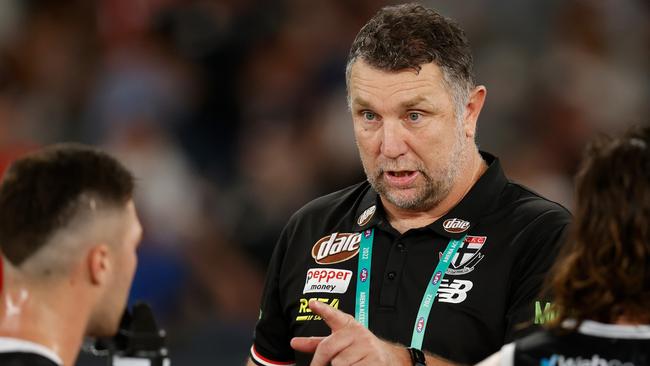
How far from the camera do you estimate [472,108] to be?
13.4ft

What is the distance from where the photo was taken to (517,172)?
7.89 m

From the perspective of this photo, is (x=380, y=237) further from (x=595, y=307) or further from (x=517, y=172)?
(x=517, y=172)

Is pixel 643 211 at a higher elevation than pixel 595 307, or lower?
higher

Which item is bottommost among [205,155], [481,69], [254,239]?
[254,239]

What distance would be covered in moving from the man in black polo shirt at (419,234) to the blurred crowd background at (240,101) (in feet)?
11.1

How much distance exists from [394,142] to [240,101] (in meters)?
4.68

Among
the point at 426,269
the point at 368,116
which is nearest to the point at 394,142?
the point at 368,116

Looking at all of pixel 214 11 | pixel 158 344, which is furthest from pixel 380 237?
pixel 214 11

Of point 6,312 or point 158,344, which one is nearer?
point 6,312

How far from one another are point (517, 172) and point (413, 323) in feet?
14.0

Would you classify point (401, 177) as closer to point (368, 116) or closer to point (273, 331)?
point (368, 116)

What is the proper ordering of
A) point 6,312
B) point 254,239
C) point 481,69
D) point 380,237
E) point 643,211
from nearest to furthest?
point 643,211
point 6,312
point 380,237
point 254,239
point 481,69

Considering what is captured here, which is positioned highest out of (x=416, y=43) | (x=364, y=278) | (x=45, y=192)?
(x=416, y=43)

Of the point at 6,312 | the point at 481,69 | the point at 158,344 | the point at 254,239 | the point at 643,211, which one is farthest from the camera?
the point at 481,69
